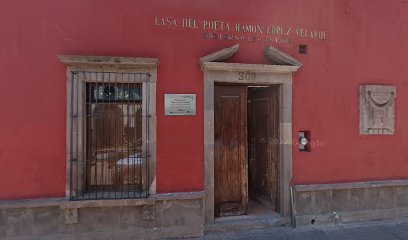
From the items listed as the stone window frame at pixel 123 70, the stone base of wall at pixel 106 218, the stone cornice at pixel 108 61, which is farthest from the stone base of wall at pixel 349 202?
the stone cornice at pixel 108 61

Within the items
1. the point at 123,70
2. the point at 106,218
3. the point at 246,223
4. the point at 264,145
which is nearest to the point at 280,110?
the point at 264,145

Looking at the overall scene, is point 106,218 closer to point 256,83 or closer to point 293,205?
point 293,205

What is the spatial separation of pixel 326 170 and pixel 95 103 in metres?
4.26

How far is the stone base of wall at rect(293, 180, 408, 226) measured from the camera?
15.2 ft

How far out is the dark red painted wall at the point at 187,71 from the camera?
3.85 m

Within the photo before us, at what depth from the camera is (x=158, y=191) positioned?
4.16 meters

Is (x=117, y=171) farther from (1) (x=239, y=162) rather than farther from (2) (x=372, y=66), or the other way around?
(2) (x=372, y=66)

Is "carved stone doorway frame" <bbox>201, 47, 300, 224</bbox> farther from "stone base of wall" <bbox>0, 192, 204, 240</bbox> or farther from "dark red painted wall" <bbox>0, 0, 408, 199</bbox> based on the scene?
"stone base of wall" <bbox>0, 192, 204, 240</bbox>

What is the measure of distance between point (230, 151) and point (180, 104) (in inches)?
52.4

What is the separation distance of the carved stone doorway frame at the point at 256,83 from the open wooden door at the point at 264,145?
0.54 feet

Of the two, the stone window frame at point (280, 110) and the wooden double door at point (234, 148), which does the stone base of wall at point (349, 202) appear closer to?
the stone window frame at point (280, 110)

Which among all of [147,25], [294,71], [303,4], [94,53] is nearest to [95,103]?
[94,53]

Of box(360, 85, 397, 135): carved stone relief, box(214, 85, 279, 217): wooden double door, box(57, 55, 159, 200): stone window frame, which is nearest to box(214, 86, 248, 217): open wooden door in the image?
box(214, 85, 279, 217): wooden double door

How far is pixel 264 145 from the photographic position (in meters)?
5.20
